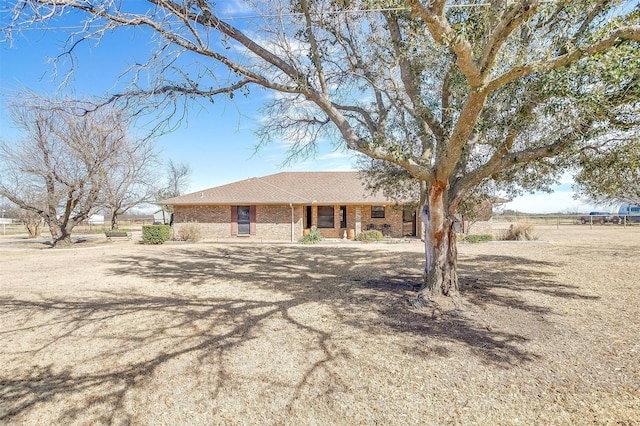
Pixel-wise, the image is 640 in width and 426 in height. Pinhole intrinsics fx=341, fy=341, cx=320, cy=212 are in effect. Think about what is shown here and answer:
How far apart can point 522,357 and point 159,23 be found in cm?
663

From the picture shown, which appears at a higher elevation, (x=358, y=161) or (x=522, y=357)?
(x=358, y=161)

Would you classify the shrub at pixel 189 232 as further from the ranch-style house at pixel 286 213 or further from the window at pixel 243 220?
the window at pixel 243 220

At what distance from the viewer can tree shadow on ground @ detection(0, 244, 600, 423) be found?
3.59m

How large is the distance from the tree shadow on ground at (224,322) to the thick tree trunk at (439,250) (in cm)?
52

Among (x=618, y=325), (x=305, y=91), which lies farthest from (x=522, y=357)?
(x=305, y=91)

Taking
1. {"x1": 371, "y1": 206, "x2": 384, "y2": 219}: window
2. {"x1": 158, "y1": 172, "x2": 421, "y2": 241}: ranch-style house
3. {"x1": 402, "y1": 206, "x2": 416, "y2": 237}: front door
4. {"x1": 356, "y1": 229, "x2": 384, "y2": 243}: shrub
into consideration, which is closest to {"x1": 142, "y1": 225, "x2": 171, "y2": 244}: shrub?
{"x1": 158, "y1": 172, "x2": 421, "y2": 241}: ranch-style house

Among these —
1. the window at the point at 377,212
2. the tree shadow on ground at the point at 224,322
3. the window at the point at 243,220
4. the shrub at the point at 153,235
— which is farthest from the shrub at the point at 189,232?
the window at the point at 377,212

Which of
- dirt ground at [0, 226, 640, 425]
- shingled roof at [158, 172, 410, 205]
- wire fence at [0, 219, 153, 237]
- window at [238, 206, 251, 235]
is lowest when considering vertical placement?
dirt ground at [0, 226, 640, 425]

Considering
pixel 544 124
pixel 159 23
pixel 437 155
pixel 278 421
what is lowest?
pixel 278 421

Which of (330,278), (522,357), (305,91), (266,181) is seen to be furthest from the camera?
(266,181)

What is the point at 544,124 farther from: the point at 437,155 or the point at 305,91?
the point at 305,91

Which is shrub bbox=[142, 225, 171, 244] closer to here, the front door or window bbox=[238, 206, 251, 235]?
window bbox=[238, 206, 251, 235]

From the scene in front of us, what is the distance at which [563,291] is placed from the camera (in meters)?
7.40

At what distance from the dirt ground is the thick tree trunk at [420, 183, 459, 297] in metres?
0.59
